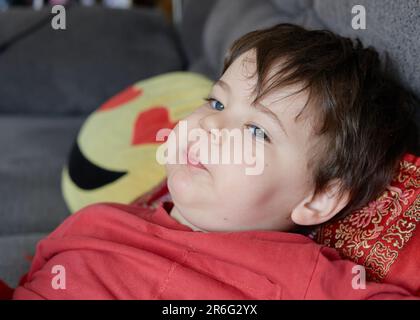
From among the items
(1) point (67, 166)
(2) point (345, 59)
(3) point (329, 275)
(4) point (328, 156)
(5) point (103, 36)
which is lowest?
(1) point (67, 166)

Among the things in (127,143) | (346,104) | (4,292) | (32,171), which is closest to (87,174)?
(127,143)

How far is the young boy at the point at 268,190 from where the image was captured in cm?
74

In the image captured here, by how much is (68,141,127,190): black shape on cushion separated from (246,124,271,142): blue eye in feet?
1.77

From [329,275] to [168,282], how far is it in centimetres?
21

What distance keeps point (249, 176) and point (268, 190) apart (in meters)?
0.04

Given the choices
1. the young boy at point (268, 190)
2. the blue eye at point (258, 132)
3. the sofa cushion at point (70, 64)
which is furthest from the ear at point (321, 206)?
the sofa cushion at point (70, 64)

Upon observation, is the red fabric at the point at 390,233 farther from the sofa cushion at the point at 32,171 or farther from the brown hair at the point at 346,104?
the sofa cushion at the point at 32,171

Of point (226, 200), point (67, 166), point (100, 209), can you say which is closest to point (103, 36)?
point (67, 166)

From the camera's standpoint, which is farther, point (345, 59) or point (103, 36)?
point (103, 36)

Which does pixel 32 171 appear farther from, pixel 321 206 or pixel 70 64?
pixel 321 206
